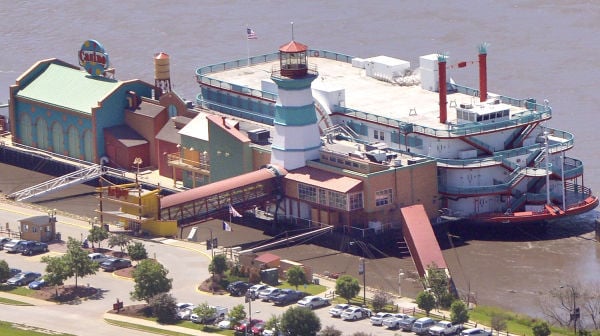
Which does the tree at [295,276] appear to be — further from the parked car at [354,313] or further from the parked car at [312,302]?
the parked car at [354,313]

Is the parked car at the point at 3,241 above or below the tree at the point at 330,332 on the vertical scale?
below

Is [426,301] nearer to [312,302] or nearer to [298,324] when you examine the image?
[312,302]

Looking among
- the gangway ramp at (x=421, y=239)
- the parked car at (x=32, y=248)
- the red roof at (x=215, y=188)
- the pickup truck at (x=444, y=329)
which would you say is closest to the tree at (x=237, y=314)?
the pickup truck at (x=444, y=329)

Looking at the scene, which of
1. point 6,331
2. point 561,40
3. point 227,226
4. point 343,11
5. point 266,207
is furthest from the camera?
point 343,11

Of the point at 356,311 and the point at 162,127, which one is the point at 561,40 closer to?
the point at 162,127

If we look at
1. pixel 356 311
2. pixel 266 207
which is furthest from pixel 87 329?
pixel 266 207

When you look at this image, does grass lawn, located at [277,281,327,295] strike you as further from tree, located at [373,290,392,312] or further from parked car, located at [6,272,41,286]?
parked car, located at [6,272,41,286]
